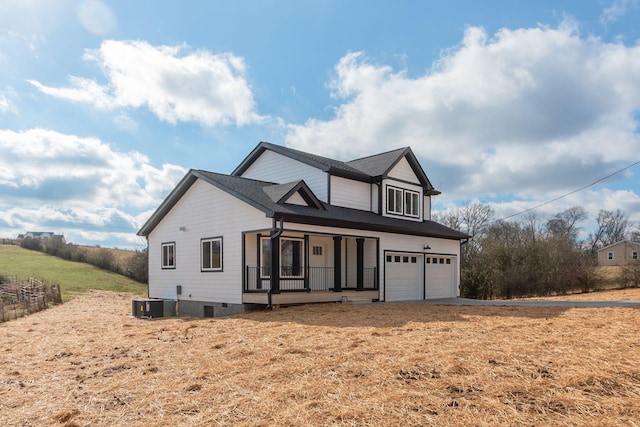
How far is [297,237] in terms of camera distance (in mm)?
16641

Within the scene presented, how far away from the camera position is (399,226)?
18.9 metres

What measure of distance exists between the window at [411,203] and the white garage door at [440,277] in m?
2.19

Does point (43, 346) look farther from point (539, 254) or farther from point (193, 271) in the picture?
point (539, 254)

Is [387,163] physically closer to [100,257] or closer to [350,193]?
[350,193]

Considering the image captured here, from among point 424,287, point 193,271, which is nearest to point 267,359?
point 193,271

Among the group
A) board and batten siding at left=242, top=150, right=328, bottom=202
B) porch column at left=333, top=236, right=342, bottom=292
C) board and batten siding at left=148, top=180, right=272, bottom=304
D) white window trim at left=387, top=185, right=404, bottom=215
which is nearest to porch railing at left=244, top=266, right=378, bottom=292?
board and batten siding at left=148, top=180, right=272, bottom=304

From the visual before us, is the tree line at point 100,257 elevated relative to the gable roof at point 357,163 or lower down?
lower down

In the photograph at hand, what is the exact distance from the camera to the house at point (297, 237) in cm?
1570

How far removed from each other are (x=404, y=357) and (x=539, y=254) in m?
24.6

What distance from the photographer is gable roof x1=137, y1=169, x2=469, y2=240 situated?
1513 cm

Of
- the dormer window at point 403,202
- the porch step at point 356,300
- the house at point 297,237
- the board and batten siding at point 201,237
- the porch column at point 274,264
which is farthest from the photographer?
the dormer window at point 403,202

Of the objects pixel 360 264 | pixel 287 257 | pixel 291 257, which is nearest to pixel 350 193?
pixel 360 264

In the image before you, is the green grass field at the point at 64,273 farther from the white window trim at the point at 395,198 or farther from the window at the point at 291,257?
the white window trim at the point at 395,198

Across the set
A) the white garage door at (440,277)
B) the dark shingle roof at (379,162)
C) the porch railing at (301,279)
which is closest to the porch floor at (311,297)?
the porch railing at (301,279)
